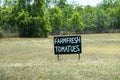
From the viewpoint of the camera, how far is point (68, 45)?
50.6 feet

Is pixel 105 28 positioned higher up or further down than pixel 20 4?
further down

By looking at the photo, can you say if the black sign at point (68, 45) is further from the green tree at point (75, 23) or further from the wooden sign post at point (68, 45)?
the green tree at point (75, 23)

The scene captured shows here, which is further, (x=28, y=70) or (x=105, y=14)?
(x=105, y=14)

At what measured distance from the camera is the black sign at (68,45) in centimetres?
1543

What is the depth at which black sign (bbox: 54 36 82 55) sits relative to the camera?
15.4m

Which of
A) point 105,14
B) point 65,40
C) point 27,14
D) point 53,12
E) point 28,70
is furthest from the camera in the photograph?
point 105,14

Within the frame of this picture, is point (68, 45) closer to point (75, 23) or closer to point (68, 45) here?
point (68, 45)

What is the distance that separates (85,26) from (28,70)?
60.9 meters

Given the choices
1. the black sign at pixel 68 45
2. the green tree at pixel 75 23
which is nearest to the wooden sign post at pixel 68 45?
the black sign at pixel 68 45

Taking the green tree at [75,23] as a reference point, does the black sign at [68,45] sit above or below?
above

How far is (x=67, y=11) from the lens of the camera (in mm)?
80812

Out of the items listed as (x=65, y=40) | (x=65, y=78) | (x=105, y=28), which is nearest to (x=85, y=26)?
(x=105, y=28)

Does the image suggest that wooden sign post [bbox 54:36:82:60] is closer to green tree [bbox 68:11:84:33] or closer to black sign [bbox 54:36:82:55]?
black sign [bbox 54:36:82:55]

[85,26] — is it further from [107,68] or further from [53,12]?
[107,68]
